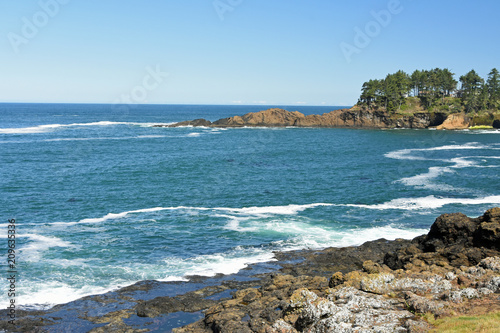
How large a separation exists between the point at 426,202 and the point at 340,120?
409 ft

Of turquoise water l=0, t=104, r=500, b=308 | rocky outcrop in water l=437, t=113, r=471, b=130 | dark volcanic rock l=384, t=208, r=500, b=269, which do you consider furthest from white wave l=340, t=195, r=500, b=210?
rocky outcrop in water l=437, t=113, r=471, b=130

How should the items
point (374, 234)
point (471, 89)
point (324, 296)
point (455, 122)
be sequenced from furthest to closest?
point (471, 89), point (455, 122), point (374, 234), point (324, 296)

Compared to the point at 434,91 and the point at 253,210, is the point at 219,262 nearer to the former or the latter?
the point at 253,210

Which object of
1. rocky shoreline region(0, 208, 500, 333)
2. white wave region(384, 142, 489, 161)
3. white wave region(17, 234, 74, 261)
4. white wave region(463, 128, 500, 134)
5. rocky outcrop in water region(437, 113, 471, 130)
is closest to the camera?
rocky shoreline region(0, 208, 500, 333)

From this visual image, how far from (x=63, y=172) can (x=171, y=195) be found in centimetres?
2502

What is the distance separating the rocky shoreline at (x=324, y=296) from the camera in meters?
20.1

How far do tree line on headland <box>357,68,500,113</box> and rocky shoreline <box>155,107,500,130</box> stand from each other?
379 centimetres

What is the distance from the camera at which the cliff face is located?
524 ft

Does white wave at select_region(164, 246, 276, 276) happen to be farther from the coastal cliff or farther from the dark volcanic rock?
the coastal cliff

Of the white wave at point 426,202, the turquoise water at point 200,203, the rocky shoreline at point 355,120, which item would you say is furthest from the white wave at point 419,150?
the rocky shoreline at point 355,120

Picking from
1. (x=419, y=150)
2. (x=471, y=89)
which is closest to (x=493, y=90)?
(x=471, y=89)

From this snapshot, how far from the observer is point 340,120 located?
173250mm

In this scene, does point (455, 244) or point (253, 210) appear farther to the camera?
point (253, 210)

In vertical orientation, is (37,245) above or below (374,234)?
below
